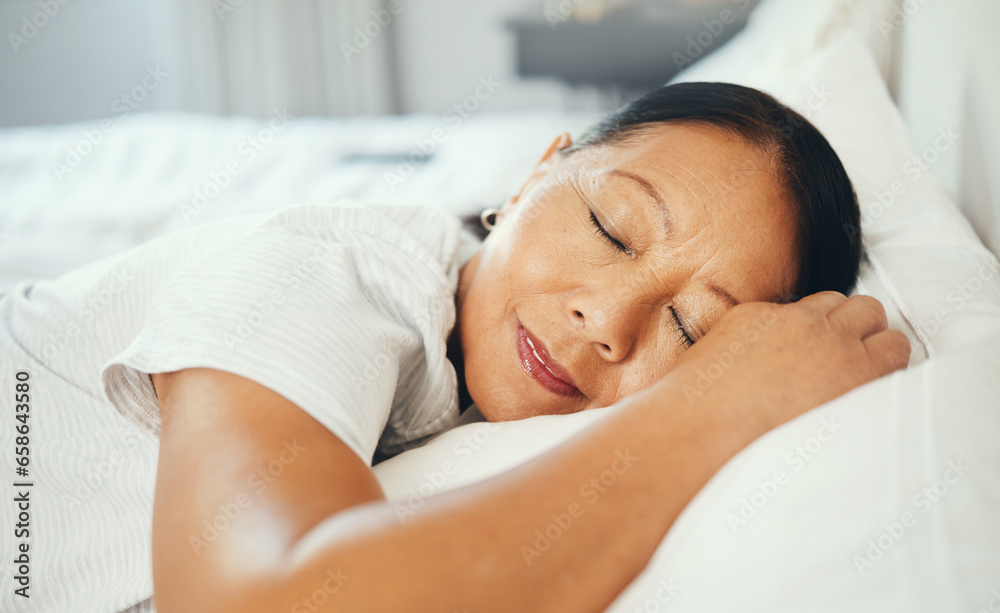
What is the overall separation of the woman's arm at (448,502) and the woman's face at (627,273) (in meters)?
0.15

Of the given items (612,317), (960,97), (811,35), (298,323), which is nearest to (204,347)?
(298,323)

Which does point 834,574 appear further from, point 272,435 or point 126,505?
point 126,505

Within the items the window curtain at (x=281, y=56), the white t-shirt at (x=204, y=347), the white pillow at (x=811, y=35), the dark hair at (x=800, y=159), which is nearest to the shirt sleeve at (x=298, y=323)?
the white t-shirt at (x=204, y=347)

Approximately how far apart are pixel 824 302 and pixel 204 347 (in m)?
0.61

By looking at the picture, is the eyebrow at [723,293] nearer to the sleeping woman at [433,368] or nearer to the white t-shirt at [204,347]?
the sleeping woman at [433,368]

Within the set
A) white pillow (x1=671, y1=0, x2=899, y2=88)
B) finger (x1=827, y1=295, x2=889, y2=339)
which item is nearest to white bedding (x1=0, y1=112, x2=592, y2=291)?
white pillow (x1=671, y1=0, x2=899, y2=88)

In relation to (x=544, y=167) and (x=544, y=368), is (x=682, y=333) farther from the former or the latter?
(x=544, y=167)

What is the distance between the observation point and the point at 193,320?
63 cm

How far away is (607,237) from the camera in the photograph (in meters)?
0.78

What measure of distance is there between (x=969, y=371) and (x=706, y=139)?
0.43m

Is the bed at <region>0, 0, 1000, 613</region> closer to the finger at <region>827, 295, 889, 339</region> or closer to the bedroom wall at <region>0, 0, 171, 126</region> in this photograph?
the finger at <region>827, 295, 889, 339</region>

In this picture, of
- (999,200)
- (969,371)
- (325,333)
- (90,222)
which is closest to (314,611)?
(325,333)

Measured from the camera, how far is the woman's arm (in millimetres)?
452

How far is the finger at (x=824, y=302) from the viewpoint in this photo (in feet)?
2.19
